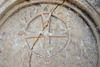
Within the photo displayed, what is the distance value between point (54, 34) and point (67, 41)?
200 mm

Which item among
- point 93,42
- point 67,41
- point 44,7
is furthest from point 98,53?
point 44,7

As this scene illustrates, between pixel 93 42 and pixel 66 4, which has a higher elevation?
pixel 66 4

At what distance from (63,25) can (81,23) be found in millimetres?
254

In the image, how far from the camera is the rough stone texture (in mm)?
1520

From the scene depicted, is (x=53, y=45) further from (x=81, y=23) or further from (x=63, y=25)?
(x=81, y=23)

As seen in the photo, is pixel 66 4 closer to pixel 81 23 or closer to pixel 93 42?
pixel 81 23

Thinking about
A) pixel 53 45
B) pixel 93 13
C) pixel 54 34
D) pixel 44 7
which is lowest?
pixel 53 45

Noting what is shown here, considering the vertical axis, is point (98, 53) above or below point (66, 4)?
below

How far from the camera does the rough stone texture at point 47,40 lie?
152 cm

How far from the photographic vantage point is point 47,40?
154cm

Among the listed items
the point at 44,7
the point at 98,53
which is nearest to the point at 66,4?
the point at 44,7

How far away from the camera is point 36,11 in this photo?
1.62 meters

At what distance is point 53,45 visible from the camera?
1.54 meters

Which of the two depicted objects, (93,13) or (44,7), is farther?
(44,7)
